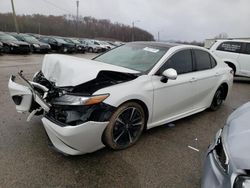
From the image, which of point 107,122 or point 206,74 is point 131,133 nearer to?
point 107,122

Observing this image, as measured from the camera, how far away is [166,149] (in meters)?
3.45

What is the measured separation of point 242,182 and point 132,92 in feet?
6.06

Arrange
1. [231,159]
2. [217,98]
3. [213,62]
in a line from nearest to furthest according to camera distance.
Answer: [231,159]
[213,62]
[217,98]

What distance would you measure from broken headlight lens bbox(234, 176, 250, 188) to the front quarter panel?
1.71 metres

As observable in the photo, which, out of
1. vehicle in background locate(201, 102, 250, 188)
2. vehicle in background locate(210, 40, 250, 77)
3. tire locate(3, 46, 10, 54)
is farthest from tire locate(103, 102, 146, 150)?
tire locate(3, 46, 10, 54)

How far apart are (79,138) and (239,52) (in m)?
9.95

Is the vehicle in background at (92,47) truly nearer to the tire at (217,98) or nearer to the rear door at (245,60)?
the rear door at (245,60)

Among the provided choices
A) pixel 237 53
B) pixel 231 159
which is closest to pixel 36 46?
pixel 237 53

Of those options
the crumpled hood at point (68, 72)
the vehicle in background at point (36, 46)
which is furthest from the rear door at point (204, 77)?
the vehicle in background at point (36, 46)

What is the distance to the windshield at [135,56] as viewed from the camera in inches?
147

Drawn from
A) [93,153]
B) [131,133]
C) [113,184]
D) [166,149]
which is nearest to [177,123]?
[166,149]

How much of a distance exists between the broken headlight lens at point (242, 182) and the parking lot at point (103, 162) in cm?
123

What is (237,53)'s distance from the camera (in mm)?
10461

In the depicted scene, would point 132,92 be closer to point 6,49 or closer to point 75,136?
point 75,136
